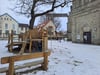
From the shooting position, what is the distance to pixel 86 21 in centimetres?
3434

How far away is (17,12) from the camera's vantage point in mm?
21000

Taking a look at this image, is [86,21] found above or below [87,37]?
above

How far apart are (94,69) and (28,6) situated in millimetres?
10900

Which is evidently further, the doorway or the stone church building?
the doorway

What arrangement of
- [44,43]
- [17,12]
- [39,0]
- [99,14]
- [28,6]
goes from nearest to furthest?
[44,43], [39,0], [28,6], [17,12], [99,14]

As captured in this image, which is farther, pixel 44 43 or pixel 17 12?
pixel 17 12

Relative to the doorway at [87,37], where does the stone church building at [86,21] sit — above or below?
above

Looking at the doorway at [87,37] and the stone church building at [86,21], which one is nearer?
the stone church building at [86,21]

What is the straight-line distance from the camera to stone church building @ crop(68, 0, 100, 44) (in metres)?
31.5

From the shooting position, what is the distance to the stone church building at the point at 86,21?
1241 inches

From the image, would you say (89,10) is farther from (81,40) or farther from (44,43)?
(44,43)

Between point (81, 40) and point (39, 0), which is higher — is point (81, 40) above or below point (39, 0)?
below

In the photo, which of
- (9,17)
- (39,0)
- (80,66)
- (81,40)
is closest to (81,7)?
(81,40)

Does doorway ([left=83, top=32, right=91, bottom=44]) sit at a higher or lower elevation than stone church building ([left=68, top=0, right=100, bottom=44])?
lower
